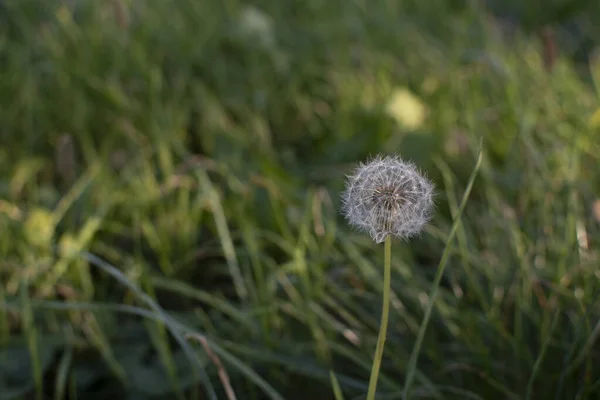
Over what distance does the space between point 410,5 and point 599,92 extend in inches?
65.8

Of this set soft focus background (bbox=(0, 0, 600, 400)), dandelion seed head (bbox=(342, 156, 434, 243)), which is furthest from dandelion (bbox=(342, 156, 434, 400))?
soft focus background (bbox=(0, 0, 600, 400))

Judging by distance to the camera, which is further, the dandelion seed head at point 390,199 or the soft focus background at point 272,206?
the soft focus background at point 272,206

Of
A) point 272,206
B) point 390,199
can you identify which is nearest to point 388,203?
point 390,199

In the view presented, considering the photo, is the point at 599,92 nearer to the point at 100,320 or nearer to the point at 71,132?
the point at 100,320

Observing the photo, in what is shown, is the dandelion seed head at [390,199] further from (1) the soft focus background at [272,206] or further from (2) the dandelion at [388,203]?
(1) the soft focus background at [272,206]

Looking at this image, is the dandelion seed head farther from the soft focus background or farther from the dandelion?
the soft focus background

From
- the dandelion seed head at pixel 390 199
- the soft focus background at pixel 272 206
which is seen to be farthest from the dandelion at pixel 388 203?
the soft focus background at pixel 272 206

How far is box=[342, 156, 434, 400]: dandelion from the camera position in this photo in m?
0.79

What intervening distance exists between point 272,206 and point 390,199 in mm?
996

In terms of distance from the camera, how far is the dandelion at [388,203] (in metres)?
0.79

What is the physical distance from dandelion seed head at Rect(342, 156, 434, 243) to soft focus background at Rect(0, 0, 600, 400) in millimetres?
369

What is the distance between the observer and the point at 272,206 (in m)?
1.78

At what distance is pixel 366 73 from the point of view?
2.60 meters

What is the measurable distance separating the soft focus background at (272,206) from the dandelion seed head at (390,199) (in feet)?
1.21
